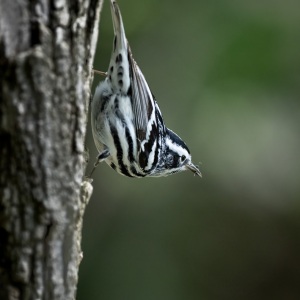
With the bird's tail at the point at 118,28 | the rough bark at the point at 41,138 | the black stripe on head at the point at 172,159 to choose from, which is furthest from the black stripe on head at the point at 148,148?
the rough bark at the point at 41,138

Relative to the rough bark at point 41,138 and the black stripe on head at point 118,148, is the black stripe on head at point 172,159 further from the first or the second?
the rough bark at point 41,138

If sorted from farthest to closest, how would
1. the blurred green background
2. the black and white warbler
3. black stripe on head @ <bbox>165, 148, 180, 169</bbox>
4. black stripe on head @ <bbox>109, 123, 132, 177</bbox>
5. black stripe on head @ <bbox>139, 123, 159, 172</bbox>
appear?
the blurred green background, black stripe on head @ <bbox>165, 148, 180, 169</bbox>, black stripe on head @ <bbox>139, 123, 159, 172</bbox>, black stripe on head @ <bbox>109, 123, 132, 177</bbox>, the black and white warbler

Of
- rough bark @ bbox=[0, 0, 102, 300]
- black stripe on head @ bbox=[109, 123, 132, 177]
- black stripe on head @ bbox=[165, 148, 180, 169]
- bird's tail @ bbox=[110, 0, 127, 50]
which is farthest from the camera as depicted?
black stripe on head @ bbox=[165, 148, 180, 169]

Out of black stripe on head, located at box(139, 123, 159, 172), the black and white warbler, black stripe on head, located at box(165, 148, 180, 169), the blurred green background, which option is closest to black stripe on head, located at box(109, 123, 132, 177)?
the black and white warbler

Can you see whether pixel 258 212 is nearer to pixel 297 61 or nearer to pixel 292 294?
pixel 292 294

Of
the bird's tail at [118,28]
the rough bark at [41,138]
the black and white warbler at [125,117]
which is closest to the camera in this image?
the rough bark at [41,138]

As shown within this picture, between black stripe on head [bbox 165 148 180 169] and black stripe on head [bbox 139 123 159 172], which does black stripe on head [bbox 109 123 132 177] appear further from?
black stripe on head [bbox 165 148 180 169]

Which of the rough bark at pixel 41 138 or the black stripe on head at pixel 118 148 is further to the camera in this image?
the black stripe on head at pixel 118 148
